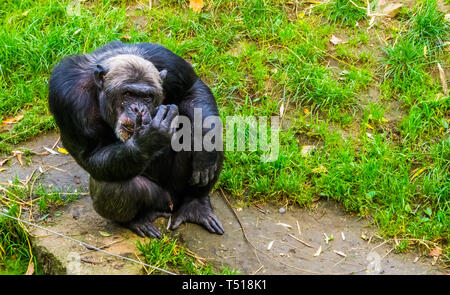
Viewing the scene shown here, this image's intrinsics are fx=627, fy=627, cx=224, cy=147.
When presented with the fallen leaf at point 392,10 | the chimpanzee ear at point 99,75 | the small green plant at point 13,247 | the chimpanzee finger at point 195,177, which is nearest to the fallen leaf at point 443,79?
the fallen leaf at point 392,10

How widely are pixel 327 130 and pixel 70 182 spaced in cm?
320

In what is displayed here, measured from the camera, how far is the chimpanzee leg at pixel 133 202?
6051 mm

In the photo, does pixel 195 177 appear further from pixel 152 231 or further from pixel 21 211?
pixel 21 211

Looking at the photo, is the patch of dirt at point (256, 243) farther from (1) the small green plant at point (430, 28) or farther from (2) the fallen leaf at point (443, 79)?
(1) the small green plant at point (430, 28)

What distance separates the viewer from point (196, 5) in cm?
908

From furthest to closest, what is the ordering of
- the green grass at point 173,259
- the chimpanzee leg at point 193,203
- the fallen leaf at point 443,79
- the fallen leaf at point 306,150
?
the fallen leaf at point 443,79
the fallen leaf at point 306,150
the chimpanzee leg at point 193,203
the green grass at point 173,259

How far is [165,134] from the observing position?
5422mm

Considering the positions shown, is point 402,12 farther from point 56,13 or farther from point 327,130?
point 56,13

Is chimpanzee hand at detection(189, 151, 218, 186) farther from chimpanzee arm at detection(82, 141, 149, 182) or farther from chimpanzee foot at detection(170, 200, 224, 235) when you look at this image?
chimpanzee arm at detection(82, 141, 149, 182)

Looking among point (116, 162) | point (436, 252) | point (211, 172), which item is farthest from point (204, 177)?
point (436, 252)

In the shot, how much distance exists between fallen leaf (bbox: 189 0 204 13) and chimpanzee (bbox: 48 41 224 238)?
2793 mm

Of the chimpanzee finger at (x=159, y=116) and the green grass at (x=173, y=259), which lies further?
the green grass at (x=173, y=259)

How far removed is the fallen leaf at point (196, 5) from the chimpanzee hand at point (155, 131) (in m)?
3.86

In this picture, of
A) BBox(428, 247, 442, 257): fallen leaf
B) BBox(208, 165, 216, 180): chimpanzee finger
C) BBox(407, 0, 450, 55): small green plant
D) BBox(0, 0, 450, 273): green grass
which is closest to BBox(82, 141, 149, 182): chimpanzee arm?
BBox(208, 165, 216, 180): chimpanzee finger
